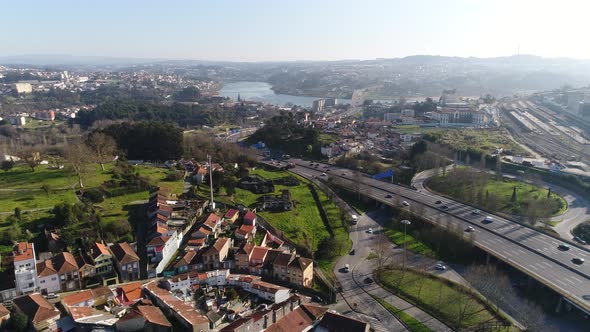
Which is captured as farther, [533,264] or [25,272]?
[533,264]

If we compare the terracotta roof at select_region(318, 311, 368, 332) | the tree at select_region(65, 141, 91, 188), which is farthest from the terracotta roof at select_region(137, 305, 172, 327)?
the tree at select_region(65, 141, 91, 188)

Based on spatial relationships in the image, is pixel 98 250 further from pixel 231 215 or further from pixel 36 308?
pixel 231 215

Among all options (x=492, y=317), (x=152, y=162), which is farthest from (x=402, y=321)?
(x=152, y=162)

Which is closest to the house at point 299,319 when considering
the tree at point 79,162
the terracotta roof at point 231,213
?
the terracotta roof at point 231,213

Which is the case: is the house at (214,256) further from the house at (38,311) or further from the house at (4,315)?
the house at (4,315)

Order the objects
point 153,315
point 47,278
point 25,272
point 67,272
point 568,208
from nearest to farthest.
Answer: point 153,315 < point 25,272 < point 47,278 < point 67,272 < point 568,208

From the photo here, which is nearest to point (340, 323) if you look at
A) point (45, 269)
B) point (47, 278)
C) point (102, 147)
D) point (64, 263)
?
point (64, 263)
